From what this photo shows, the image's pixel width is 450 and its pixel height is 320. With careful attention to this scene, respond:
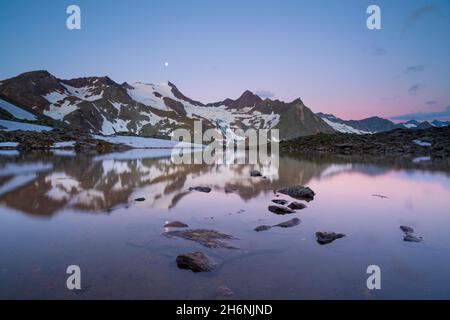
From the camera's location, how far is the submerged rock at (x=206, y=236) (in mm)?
10484

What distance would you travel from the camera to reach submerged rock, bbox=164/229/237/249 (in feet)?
34.4

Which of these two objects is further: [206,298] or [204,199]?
[204,199]

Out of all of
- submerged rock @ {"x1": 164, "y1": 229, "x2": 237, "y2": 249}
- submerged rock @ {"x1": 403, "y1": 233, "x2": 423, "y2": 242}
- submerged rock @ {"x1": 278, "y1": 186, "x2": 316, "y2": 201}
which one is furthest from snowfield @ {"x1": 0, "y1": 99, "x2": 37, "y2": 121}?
submerged rock @ {"x1": 403, "y1": 233, "x2": 423, "y2": 242}

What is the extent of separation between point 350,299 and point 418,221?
9.49 metres

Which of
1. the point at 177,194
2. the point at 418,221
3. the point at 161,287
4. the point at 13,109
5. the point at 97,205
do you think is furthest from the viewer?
the point at 13,109

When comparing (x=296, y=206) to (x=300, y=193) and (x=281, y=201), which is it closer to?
(x=281, y=201)

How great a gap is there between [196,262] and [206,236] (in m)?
2.89

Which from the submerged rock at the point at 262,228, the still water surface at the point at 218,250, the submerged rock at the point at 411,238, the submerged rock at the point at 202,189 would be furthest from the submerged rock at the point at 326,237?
the submerged rock at the point at 202,189

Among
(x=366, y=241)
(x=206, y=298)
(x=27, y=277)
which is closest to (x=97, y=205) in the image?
(x=27, y=277)

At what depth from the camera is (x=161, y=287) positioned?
724 cm

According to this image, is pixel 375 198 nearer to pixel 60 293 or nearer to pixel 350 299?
pixel 350 299

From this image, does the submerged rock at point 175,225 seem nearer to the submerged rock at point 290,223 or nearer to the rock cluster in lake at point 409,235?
the submerged rock at point 290,223

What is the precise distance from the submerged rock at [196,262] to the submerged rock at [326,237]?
439 centimetres

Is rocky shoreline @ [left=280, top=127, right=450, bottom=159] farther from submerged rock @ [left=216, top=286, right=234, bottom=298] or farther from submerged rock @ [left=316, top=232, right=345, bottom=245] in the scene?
submerged rock @ [left=216, top=286, right=234, bottom=298]
